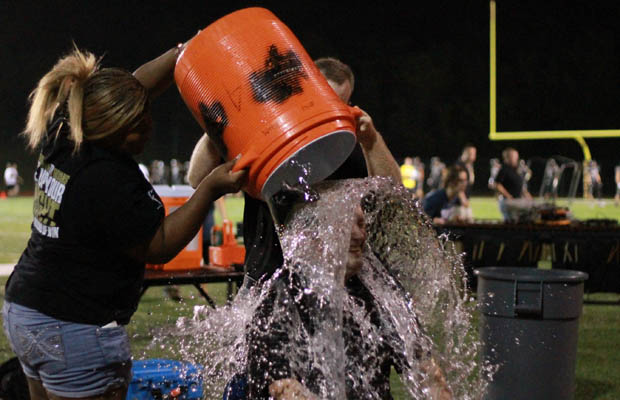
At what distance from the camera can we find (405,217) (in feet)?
9.04

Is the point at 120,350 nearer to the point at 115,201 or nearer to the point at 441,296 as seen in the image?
the point at 115,201

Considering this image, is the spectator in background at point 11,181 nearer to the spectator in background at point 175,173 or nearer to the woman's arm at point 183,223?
the spectator in background at point 175,173

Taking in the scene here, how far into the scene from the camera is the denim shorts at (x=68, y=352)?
2160 millimetres

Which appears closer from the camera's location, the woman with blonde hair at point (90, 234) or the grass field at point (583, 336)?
the woman with blonde hair at point (90, 234)

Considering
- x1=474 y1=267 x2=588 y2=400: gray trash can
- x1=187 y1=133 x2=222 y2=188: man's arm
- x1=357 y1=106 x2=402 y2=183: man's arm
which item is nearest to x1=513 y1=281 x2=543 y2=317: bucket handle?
x1=474 y1=267 x2=588 y2=400: gray trash can

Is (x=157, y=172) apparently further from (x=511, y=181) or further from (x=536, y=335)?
(x=536, y=335)

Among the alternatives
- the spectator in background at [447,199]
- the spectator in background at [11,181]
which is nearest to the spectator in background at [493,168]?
the spectator in background at [11,181]

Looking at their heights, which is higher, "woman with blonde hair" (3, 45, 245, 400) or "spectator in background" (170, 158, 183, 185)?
"woman with blonde hair" (3, 45, 245, 400)

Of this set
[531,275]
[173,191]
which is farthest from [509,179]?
[173,191]

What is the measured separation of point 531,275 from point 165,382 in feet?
7.72

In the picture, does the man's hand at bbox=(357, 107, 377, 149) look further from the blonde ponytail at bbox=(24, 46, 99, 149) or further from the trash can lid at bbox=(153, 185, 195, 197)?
the trash can lid at bbox=(153, 185, 195, 197)

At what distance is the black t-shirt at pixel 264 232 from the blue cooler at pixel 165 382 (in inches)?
35.7

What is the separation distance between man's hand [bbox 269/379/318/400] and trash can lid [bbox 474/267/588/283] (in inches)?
99.2

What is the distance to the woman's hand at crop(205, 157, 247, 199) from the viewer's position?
6.72ft
